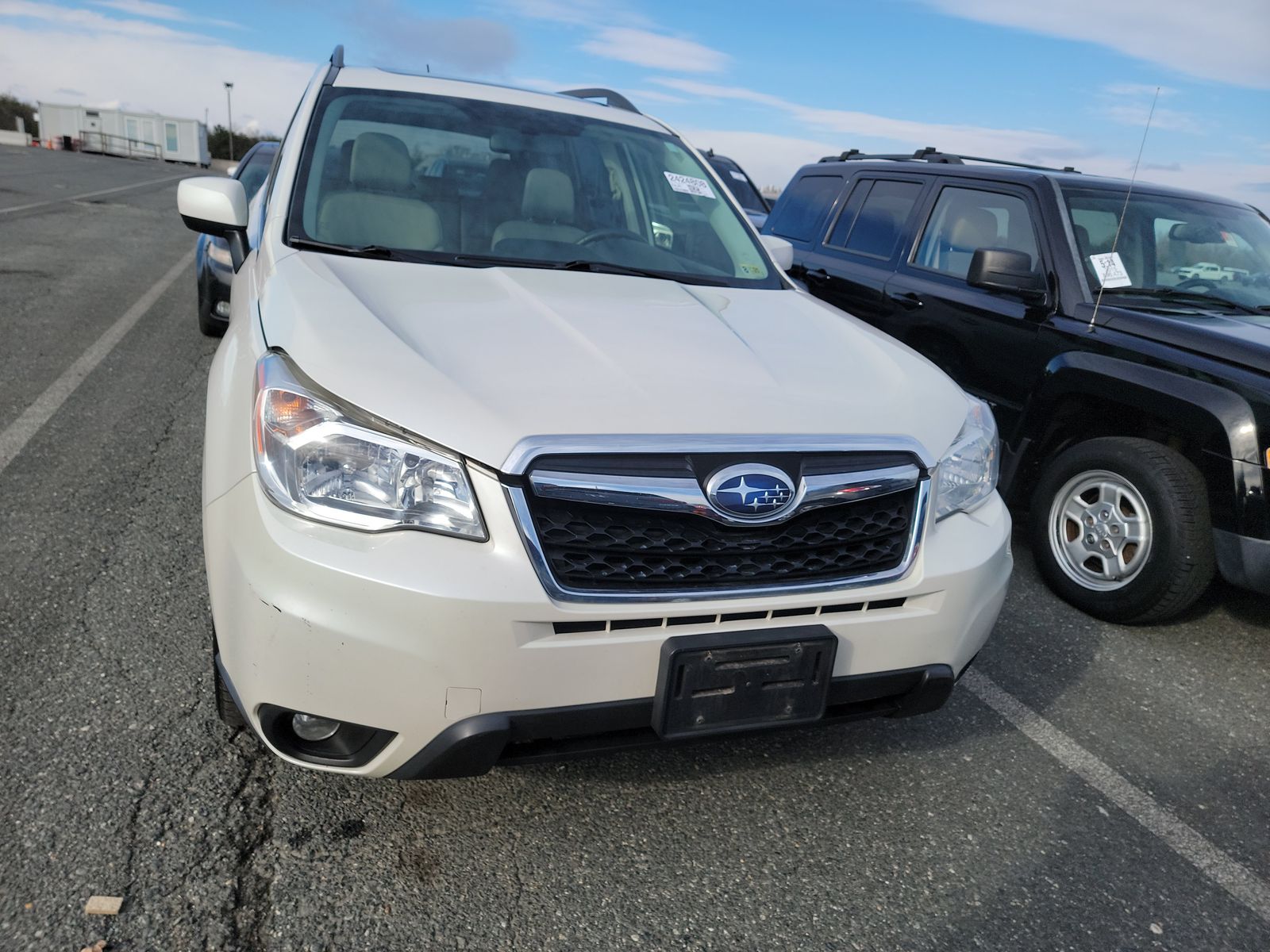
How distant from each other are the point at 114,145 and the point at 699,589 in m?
75.1

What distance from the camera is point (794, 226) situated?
6496 mm

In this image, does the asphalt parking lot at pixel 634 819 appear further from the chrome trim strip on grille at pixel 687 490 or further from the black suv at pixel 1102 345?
the chrome trim strip on grille at pixel 687 490

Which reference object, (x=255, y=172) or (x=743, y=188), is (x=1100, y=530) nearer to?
(x=255, y=172)

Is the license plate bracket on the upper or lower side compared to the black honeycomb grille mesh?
lower

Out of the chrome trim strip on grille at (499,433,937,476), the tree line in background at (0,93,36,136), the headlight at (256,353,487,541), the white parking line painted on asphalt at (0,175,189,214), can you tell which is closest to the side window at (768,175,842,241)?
the chrome trim strip on grille at (499,433,937,476)

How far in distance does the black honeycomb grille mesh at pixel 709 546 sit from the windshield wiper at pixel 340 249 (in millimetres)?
1306

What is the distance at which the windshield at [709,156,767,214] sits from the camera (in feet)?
41.7

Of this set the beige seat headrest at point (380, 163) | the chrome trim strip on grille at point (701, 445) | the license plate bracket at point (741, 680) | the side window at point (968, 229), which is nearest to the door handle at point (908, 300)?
the side window at point (968, 229)

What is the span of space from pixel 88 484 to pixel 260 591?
286cm

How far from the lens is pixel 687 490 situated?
2064 millimetres

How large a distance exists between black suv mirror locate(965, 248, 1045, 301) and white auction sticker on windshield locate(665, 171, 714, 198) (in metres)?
1.33

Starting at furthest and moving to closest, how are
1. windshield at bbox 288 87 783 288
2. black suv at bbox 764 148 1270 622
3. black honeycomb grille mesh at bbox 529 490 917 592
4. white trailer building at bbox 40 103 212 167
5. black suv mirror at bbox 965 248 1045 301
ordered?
white trailer building at bbox 40 103 212 167 → black suv mirror at bbox 965 248 1045 301 → black suv at bbox 764 148 1270 622 → windshield at bbox 288 87 783 288 → black honeycomb grille mesh at bbox 529 490 917 592

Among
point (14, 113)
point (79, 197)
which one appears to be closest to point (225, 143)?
point (14, 113)

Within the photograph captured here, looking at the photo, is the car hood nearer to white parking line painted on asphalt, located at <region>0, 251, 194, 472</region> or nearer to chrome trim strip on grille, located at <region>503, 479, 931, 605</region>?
chrome trim strip on grille, located at <region>503, 479, 931, 605</region>
